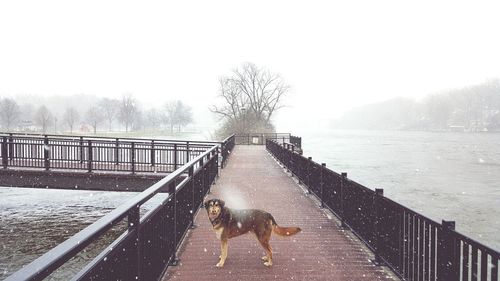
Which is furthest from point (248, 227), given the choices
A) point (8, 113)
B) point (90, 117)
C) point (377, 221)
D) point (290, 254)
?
point (90, 117)

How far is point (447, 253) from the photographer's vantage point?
12.8 feet

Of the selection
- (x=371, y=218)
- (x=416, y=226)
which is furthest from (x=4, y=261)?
(x=416, y=226)

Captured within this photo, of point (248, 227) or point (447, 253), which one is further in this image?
point (248, 227)

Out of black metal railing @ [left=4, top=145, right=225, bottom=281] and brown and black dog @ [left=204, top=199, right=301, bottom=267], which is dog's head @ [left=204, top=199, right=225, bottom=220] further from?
black metal railing @ [left=4, top=145, right=225, bottom=281]

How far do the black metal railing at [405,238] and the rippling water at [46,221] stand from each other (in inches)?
304

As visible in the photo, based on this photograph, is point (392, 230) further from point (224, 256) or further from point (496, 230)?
point (496, 230)

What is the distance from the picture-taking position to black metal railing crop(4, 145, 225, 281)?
2.05 metres

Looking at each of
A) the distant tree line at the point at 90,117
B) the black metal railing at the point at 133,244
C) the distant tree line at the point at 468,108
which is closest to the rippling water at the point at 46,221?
the black metal railing at the point at 133,244

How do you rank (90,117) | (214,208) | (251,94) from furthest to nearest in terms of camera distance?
(90,117)
(251,94)
(214,208)

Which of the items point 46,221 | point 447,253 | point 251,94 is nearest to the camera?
point 447,253

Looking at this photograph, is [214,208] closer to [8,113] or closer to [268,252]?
[268,252]

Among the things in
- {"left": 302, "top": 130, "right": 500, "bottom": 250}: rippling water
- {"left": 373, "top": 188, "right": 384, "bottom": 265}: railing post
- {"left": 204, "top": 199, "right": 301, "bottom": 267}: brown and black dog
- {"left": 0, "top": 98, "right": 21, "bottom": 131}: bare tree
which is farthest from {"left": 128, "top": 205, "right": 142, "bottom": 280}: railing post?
{"left": 0, "top": 98, "right": 21, "bottom": 131}: bare tree

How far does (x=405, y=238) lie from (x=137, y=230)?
10.9 feet

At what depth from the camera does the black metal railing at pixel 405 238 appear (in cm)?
367
